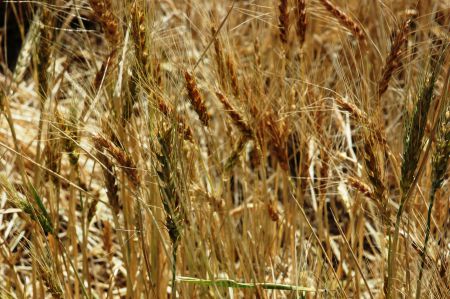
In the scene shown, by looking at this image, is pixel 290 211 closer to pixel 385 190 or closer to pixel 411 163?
pixel 385 190

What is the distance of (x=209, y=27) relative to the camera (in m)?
1.62

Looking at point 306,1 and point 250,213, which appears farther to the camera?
point 250,213

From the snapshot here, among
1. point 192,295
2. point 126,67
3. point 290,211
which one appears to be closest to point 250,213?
point 290,211

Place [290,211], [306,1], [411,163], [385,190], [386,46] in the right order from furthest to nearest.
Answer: [290,211]
[306,1]
[386,46]
[385,190]
[411,163]

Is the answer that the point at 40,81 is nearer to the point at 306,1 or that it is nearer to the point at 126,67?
the point at 126,67

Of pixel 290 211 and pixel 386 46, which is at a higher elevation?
pixel 386 46

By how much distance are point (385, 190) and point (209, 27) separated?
0.59 meters

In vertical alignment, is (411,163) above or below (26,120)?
above

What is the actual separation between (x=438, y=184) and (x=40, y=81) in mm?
848

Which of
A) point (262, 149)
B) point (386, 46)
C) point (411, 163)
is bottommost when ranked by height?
point (262, 149)

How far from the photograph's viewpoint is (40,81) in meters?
1.57

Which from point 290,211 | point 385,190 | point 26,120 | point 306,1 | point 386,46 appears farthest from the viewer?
point 26,120

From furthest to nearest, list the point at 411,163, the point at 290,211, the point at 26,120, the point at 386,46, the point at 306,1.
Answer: the point at 26,120 < the point at 290,211 < the point at 306,1 < the point at 386,46 < the point at 411,163

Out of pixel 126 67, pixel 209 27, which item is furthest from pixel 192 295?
pixel 209 27
